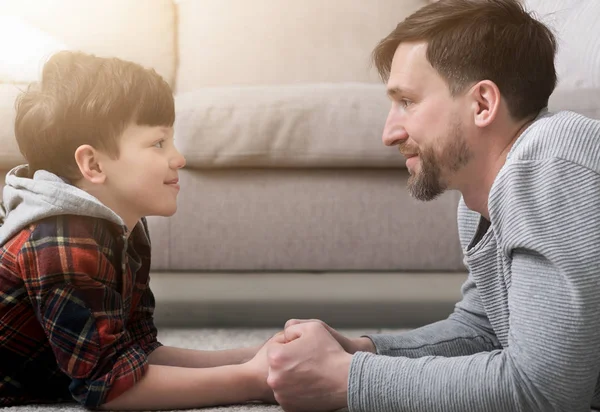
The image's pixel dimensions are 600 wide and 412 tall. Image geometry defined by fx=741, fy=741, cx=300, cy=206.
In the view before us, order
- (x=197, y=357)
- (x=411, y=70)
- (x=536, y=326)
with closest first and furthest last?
(x=536, y=326) < (x=411, y=70) < (x=197, y=357)

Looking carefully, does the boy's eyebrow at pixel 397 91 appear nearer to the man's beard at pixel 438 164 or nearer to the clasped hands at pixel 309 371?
the man's beard at pixel 438 164

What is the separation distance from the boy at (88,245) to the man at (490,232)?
0.16 meters

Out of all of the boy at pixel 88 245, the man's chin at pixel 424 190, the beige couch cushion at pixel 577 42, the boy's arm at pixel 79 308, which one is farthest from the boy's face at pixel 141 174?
the beige couch cushion at pixel 577 42

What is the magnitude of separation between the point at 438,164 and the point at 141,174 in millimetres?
406

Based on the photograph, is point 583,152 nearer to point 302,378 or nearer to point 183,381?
point 302,378

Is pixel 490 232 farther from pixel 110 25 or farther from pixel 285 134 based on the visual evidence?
pixel 110 25

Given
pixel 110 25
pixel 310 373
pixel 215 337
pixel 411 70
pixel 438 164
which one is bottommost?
pixel 215 337

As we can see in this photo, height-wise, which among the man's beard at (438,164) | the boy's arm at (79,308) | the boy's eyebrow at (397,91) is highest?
the boy's eyebrow at (397,91)

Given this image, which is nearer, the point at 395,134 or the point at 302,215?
the point at 395,134

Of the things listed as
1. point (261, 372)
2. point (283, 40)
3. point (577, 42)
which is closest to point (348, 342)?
point (261, 372)

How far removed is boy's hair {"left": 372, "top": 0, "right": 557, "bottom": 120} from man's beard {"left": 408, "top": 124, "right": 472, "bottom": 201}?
65 millimetres

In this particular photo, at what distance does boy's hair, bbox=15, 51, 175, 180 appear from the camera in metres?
1.00

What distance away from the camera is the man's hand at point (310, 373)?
0.87 meters

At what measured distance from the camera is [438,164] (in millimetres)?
972
